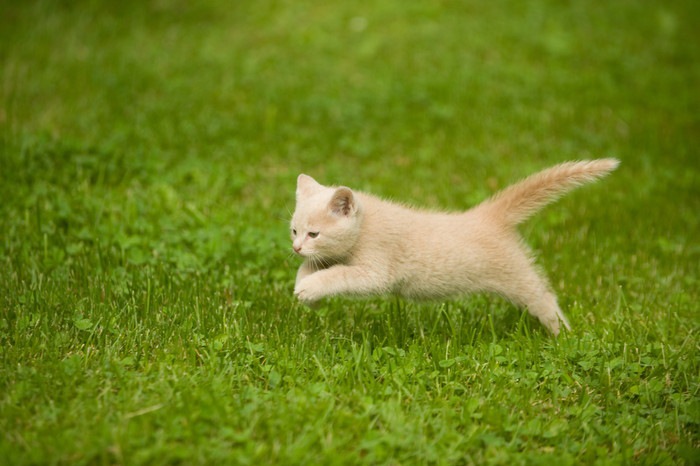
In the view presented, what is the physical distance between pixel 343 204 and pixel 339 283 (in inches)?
17.2

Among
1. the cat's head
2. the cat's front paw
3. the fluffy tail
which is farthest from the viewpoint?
the fluffy tail

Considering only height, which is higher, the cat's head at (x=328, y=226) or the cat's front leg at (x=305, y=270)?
the cat's head at (x=328, y=226)

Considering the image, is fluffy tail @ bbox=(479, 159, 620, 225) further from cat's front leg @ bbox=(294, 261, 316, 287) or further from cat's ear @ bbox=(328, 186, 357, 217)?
cat's front leg @ bbox=(294, 261, 316, 287)

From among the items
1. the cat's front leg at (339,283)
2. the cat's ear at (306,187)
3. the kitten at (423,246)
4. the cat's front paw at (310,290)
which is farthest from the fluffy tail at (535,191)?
the cat's front paw at (310,290)

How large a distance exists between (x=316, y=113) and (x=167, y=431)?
211 inches

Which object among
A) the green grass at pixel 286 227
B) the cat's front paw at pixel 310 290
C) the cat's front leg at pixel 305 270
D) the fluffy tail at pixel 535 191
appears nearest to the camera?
the green grass at pixel 286 227

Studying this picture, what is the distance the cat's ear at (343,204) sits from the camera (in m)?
4.14

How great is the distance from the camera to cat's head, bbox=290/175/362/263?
420 centimetres

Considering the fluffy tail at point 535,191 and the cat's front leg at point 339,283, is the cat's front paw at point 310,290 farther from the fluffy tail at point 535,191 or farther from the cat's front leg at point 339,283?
the fluffy tail at point 535,191

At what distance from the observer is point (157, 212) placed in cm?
596

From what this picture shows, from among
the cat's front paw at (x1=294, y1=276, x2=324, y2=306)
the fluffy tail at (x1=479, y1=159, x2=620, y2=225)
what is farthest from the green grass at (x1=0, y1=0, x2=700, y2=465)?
the fluffy tail at (x1=479, y1=159, x2=620, y2=225)

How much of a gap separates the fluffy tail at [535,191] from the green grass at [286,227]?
67cm

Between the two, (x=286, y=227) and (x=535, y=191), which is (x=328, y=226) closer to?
(x=535, y=191)

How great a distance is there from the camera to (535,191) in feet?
15.3
